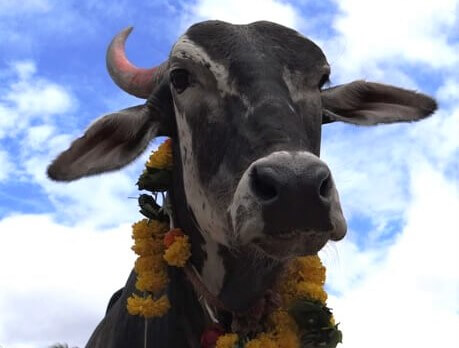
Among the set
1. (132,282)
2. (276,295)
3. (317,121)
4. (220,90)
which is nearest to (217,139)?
(220,90)

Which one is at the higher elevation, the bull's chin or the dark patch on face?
the dark patch on face

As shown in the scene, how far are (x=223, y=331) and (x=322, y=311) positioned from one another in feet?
2.18

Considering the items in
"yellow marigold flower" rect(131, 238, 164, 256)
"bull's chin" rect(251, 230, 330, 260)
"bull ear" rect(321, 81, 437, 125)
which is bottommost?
"bull's chin" rect(251, 230, 330, 260)

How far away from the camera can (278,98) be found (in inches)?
164

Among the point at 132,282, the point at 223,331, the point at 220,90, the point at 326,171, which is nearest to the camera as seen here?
Answer: the point at 326,171

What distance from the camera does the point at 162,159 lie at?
520cm

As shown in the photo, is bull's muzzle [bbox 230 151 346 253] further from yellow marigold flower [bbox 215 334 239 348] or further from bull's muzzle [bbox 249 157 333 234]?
yellow marigold flower [bbox 215 334 239 348]

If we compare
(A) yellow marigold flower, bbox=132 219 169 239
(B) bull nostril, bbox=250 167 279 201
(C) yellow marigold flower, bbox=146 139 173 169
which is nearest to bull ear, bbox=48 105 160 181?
(C) yellow marigold flower, bbox=146 139 173 169


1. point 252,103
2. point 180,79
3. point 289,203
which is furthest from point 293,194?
point 180,79

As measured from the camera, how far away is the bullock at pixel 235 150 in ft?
12.3

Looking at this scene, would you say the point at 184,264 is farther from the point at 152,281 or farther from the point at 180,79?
the point at 180,79

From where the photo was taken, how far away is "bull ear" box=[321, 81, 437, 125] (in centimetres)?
558

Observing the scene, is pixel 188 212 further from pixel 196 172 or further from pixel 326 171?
pixel 326 171

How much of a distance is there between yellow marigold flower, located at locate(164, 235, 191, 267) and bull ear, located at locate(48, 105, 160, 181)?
0.74m
